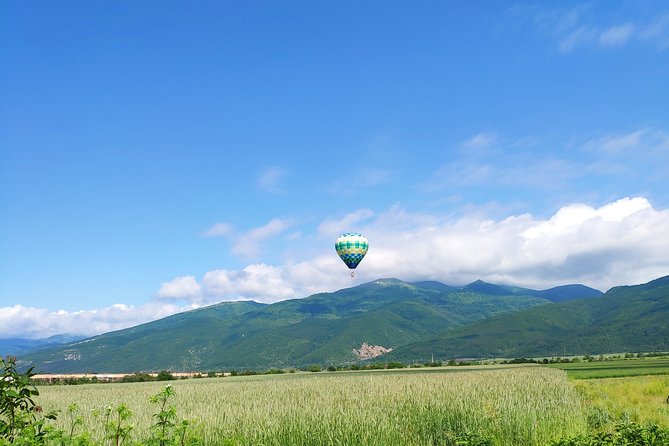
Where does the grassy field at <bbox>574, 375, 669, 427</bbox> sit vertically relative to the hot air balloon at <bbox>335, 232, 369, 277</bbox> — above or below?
below

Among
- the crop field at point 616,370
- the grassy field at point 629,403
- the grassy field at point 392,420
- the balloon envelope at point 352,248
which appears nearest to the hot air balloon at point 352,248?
the balloon envelope at point 352,248

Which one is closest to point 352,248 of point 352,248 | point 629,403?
point 352,248

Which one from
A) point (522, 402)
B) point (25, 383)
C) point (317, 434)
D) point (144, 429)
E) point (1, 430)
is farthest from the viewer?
point (522, 402)

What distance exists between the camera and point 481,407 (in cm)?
2289

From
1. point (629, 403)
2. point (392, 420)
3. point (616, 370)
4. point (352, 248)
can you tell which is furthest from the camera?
point (352, 248)

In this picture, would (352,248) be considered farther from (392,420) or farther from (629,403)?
(392,420)

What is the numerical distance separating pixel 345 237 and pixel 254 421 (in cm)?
7020

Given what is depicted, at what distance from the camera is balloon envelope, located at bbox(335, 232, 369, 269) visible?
8788cm

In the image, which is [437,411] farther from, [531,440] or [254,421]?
[254,421]

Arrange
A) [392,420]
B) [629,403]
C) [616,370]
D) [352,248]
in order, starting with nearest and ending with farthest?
[392,420] < [629,403] < [616,370] < [352,248]

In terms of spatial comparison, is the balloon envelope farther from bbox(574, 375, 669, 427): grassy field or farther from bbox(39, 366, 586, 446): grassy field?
bbox(39, 366, 586, 446): grassy field

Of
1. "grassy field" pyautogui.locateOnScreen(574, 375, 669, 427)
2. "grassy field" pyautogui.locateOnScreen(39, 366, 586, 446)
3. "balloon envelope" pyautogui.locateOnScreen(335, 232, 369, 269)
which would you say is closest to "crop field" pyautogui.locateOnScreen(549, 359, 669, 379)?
"grassy field" pyautogui.locateOnScreen(574, 375, 669, 427)

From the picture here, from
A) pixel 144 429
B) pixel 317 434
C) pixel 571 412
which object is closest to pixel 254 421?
pixel 317 434

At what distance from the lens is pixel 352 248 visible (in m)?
87.8
